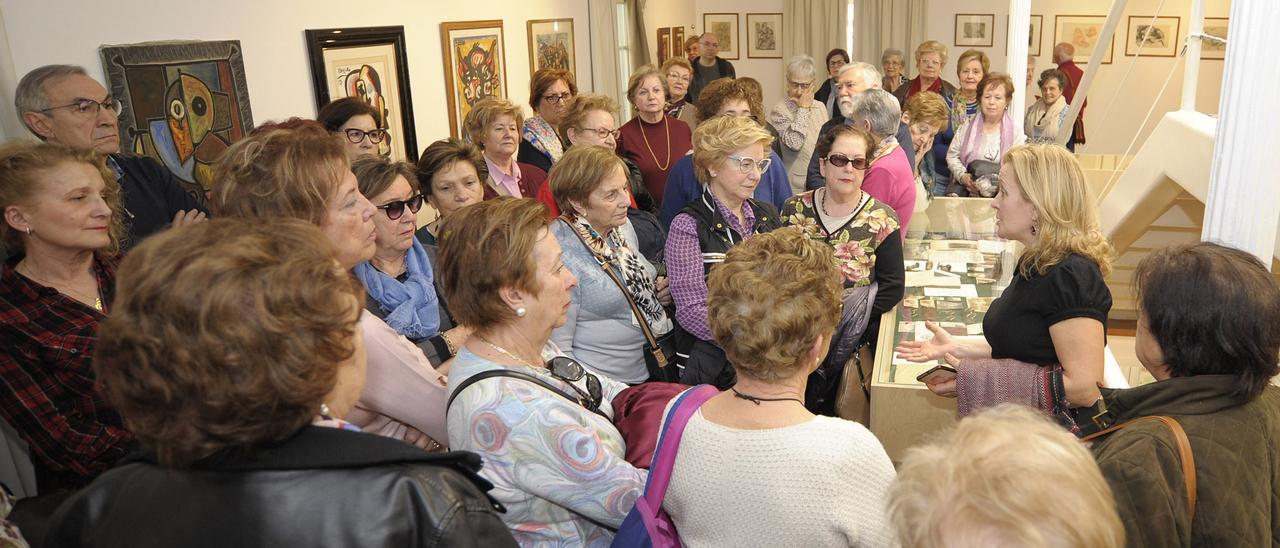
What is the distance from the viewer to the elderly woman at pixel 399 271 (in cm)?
295

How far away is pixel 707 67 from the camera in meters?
10.5

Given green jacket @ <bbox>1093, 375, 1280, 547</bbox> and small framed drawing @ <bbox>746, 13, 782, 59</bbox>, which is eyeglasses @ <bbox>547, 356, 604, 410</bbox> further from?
small framed drawing @ <bbox>746, 13, 782, 59</bbox>

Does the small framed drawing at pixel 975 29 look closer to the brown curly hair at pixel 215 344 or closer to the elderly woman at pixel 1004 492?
the elderly woman at pixel 1004 492

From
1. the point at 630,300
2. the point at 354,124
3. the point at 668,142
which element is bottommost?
the point at 630,300

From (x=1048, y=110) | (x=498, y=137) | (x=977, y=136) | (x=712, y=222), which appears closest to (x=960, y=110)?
(x=977, y=136)

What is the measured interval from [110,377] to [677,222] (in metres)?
2.67

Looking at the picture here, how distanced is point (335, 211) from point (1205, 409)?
2136 mm

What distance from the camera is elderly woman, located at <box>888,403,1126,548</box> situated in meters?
1.14

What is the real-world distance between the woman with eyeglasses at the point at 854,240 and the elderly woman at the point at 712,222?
0.90ft

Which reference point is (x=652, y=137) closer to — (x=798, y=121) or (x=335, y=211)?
(x=798, y=121)

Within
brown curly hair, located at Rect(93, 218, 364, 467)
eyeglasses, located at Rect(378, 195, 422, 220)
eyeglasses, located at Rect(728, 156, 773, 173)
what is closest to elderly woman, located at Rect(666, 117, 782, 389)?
eyeglasses, located at Rect(728, 156, 773, 173)

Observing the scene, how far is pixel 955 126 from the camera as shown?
725cm

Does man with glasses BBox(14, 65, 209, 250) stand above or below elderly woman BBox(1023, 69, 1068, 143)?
above

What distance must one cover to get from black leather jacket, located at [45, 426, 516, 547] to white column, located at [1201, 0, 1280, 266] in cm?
221
